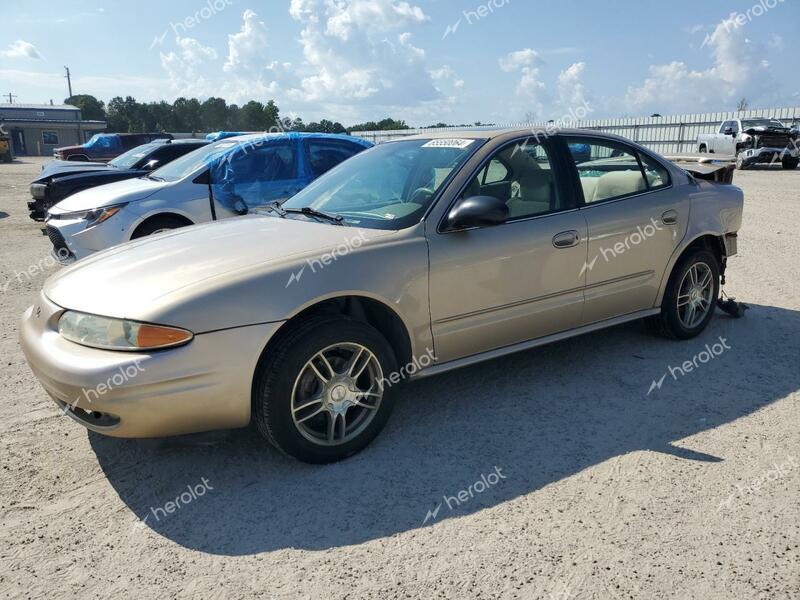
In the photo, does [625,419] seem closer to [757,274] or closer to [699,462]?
[699,462]

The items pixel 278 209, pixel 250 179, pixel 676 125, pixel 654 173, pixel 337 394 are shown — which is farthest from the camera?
pixel 676 125

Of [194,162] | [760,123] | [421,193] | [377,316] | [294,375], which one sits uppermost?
[760,123]

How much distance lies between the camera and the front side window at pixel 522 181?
3.90m

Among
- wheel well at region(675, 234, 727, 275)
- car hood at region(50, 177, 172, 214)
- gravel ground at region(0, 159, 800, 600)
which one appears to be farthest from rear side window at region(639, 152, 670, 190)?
car hood at region(50, 177, 172, 214)

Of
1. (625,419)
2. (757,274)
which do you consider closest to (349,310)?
(625,419)

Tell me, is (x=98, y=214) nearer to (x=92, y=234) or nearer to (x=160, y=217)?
(x=92, y=234)

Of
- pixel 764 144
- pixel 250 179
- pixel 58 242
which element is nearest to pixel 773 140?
pixel 764 144

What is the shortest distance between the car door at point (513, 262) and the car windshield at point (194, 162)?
14.7 ft

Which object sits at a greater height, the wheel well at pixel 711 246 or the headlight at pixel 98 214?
the headlight at pixel 98 214

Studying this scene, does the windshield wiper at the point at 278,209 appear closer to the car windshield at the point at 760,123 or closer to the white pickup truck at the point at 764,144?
the white pickup truck at the point at 764,144

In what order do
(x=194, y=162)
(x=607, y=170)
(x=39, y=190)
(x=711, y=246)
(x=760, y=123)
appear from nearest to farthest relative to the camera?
(x=607, y=170)
(x=711, y=246)
(x=194, y=162)
(x=39, y=190)
(x=760, y=123)

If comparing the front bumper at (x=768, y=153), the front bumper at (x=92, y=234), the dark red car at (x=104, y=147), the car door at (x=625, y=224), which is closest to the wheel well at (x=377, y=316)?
the car door at (x=625, y=224)

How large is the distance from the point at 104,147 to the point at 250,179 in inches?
635

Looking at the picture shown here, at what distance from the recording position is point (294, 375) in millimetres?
3018
